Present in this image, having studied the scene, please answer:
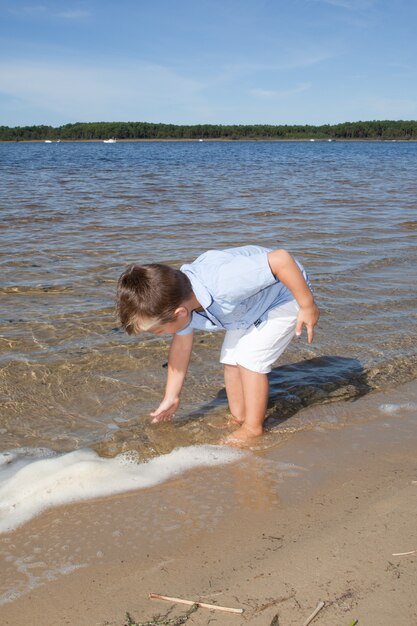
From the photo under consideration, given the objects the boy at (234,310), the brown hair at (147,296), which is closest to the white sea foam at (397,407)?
the boy at (234,310)

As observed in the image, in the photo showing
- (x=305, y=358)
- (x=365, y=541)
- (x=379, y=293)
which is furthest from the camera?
(x=379, y=293)

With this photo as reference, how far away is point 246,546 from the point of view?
6.90ft

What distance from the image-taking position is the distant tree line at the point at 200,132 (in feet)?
357

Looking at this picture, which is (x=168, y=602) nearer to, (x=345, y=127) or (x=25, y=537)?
(x=25, y=537)

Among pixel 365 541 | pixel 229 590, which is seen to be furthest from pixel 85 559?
pixel 365 541

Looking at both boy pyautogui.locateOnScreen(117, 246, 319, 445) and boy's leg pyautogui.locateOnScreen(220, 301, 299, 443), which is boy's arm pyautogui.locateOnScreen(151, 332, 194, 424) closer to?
boy pyautogui.locateOnScreen(117, 246, 319, 445)

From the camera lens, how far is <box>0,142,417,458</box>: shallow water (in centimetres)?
338

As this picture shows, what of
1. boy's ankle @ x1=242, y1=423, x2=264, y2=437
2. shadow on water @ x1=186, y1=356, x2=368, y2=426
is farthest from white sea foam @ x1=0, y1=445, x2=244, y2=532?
shadow on water @ x1=186, y1=356, x2=368, y2=426

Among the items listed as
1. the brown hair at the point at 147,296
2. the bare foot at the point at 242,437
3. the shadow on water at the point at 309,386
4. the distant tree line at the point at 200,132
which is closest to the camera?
the brown hair at the point at 147,296

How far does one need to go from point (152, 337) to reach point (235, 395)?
4.49 feet

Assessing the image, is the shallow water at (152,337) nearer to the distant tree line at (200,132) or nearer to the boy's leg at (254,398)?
the boy's leg at (254,398)

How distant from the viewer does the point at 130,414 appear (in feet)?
11.3

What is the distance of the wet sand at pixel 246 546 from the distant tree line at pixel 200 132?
110 m

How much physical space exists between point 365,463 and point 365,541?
68cm
